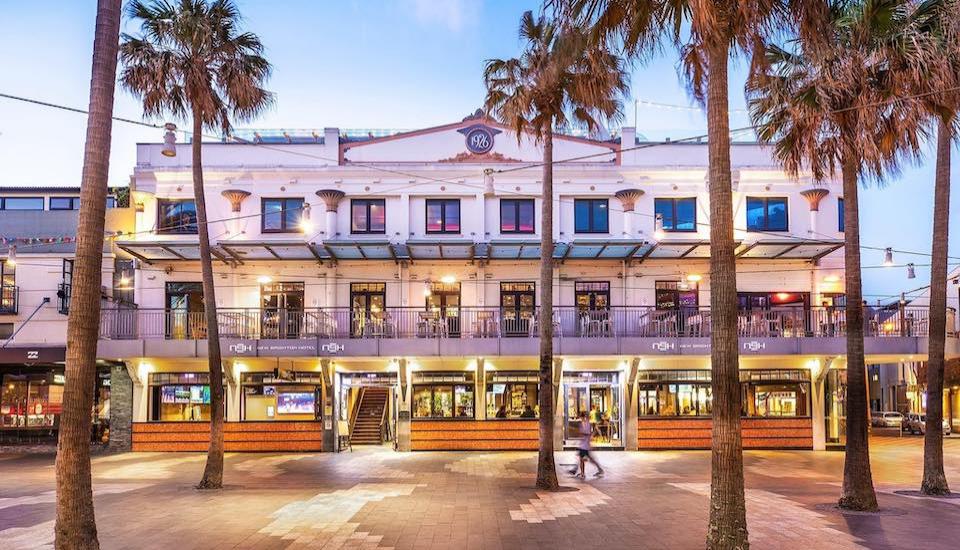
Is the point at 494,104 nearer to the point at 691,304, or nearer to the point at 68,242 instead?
the point at 691,304

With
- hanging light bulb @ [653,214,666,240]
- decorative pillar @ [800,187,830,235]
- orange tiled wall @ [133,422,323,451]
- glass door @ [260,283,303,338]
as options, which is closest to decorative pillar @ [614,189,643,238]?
hanging light bulb @ [653,214,666,240]

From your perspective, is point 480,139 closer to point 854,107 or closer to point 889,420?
point 854,107

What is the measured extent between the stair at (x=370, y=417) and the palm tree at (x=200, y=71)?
38.4 feet

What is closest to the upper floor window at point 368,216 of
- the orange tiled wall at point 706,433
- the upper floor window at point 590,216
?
the upper floor window at point 590,216

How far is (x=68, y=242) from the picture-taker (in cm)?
2795

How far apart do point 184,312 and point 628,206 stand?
51.4 ft

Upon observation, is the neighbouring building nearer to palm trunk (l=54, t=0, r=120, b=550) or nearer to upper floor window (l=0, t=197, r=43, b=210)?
upper floor window (l=0, t=197, r=43, b=210)

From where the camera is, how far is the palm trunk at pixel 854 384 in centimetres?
1449

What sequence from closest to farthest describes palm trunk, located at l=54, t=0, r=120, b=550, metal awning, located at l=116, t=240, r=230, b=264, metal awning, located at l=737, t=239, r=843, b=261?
1. palm trunk, located at l=54, t=0, r=120, b=550
2. metal awning, located at l=737, t=239, r=843, b=261
3. metal awning, located at l=116, t=240, r=230, b=264

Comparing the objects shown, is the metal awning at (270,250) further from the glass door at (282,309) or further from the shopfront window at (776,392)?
the shopfront window at (776,392)

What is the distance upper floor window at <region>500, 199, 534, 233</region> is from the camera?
28350mm

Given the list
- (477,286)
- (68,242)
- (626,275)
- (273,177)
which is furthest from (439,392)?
(68,242)

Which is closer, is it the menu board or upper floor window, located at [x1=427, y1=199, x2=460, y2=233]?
the menu board

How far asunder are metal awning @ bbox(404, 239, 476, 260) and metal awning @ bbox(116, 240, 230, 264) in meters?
6.47
